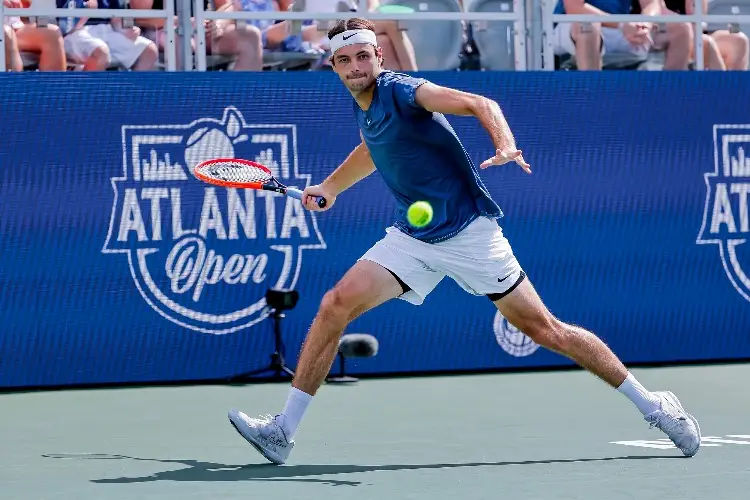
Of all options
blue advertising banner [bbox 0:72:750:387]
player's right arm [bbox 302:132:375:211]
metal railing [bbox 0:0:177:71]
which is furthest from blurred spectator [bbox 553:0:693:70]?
player's right arm [bbox 302:132:375:211]

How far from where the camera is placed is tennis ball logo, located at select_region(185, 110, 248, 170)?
9.34 meters

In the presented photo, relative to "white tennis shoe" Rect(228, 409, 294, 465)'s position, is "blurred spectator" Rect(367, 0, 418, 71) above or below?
above

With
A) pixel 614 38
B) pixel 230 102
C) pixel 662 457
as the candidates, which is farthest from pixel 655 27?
pixel 662 457

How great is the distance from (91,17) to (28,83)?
2.25ft

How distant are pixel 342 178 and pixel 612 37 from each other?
15.5ft

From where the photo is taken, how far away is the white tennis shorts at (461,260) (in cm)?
633

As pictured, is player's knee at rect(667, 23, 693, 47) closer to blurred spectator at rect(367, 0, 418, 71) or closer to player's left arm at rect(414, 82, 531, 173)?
blurred spectator at rect(367, 0, 418, 71)

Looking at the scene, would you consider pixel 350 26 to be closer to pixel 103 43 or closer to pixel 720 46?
pixel 103 43

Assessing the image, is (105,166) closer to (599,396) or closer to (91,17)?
(91,17)

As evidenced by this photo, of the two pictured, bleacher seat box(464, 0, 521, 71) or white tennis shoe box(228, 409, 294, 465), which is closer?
white tennis shoe box(228, 409, 294, 465)

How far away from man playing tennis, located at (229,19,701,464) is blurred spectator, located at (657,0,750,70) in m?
5.16

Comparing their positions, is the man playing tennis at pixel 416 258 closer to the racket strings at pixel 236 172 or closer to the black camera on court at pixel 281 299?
the racket strings at pixel 236 172

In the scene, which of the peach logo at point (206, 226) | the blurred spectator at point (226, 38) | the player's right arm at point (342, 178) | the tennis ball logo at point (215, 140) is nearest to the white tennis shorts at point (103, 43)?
the blurred spectator at point (226, 38)

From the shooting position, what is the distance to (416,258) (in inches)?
252
